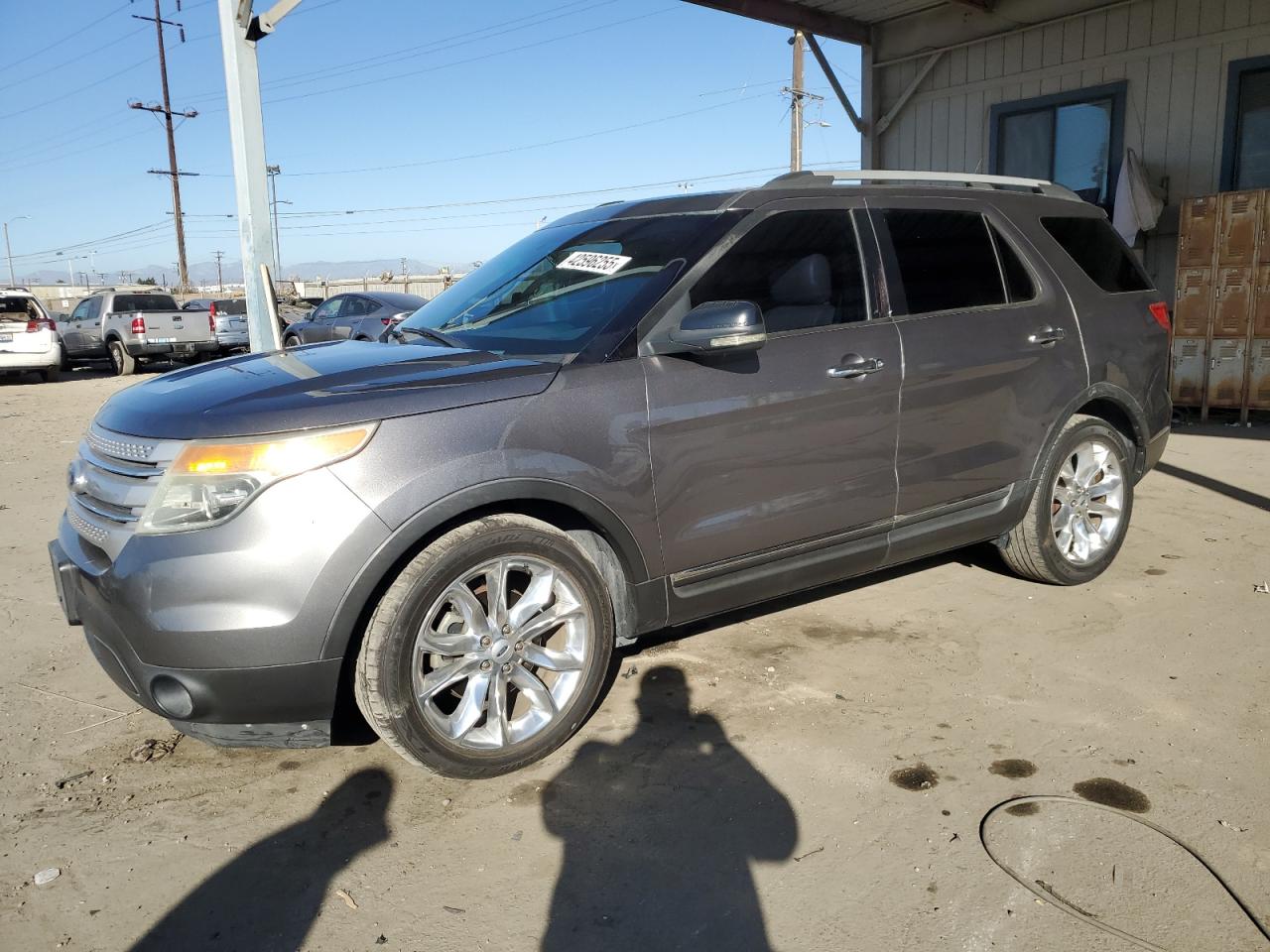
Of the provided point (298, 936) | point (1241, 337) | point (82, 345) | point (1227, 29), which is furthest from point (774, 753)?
point (82, 345)

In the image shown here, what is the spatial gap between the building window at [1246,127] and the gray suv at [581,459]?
670cm

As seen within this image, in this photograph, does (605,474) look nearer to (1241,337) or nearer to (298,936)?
(298,936)

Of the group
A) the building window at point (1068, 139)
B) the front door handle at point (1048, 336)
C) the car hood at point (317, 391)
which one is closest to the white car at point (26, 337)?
the building window at point (1068, 139)

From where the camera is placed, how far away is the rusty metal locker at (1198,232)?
9.31m

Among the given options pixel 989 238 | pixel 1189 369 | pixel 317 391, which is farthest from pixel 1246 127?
pixel 317 391

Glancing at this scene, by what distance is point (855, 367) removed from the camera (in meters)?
3.62

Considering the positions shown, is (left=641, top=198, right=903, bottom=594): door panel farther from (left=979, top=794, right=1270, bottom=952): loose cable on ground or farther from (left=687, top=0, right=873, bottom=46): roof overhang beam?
(left=687, top=0, right=873, bottom=46): roof overhang beam

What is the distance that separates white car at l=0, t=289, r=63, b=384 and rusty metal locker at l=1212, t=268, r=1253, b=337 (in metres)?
18.9

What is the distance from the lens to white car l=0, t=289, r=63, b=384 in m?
17.6

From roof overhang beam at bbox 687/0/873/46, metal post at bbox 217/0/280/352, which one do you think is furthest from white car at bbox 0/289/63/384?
roof overhang beam at bbox 687/0/873/46

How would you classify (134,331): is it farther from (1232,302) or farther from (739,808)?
(739,808)

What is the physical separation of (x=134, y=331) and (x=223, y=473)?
1928 cm

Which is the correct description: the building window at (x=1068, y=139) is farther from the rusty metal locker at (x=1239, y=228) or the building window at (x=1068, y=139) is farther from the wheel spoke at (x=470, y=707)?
the wheel spoke at (x=470, y=707)

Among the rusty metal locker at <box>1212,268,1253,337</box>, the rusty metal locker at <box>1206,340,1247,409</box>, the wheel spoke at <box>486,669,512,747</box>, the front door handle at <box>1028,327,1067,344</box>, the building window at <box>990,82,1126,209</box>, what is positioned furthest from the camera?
the building window at <box>990,82,1126,209</box>
